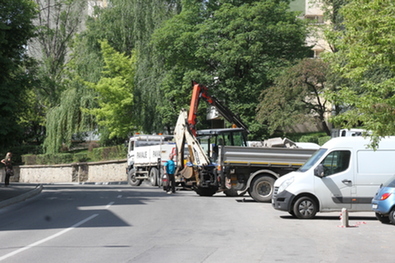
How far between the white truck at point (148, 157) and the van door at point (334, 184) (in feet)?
64.3

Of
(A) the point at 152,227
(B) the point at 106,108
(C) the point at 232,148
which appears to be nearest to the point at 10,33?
(C) the point at 232,148

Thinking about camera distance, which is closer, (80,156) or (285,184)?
(285,184)

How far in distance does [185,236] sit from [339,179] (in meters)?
6.10

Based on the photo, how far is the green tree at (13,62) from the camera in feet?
78.8

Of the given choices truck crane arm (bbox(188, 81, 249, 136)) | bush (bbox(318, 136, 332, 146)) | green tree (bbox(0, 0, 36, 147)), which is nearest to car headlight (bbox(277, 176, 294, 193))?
truck crane arm (bbox(188, 81, 249, 136))

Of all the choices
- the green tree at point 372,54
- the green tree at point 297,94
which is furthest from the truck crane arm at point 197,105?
the green tree at point 372,54

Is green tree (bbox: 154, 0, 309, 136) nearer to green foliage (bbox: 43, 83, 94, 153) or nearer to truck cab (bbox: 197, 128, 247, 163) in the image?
green foliage (bbox: 43, 83, 94, 153)

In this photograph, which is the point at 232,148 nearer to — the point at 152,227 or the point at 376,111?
the point at 376,111

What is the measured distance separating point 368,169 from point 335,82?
64.8ft

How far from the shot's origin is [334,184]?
652 inches

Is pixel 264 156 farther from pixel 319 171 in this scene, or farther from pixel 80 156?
pixel 80 156

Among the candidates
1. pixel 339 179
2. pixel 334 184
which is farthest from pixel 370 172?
pixel 334 184

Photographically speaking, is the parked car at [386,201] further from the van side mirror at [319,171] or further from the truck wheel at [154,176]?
the truck wheel at [154,176]

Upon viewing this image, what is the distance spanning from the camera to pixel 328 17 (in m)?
46.1
